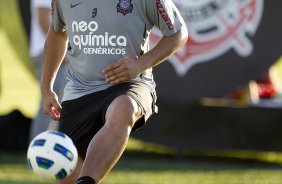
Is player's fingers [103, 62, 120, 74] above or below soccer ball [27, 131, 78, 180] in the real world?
above

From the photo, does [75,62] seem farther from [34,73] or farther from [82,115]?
[34,73]

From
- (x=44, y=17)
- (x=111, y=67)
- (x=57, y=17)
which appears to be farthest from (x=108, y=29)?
(x=44, y=17)

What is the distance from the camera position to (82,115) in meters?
5.88

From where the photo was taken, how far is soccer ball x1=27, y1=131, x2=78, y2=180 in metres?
5.33

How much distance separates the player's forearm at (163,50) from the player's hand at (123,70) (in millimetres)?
58

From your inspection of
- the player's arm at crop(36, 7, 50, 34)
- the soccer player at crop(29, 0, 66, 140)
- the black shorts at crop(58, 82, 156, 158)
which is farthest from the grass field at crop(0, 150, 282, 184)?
the black shorts at crop(58, 82, 156, 158)

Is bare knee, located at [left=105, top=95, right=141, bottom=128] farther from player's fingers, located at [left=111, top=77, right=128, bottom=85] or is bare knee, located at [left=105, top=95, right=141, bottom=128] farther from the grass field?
the grass field

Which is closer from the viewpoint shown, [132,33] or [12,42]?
[132,33]

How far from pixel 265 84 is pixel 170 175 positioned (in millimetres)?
1830

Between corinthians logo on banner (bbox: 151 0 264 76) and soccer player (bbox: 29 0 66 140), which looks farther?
corinthians logo on banner (bbox: 151 0 264 76)

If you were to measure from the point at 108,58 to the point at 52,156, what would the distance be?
82 centimetres

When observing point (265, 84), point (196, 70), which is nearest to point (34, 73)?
point (196, 70)

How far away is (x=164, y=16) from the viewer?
18.9 ft

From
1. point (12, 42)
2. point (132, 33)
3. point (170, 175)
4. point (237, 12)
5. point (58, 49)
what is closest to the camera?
point (132, 33)
